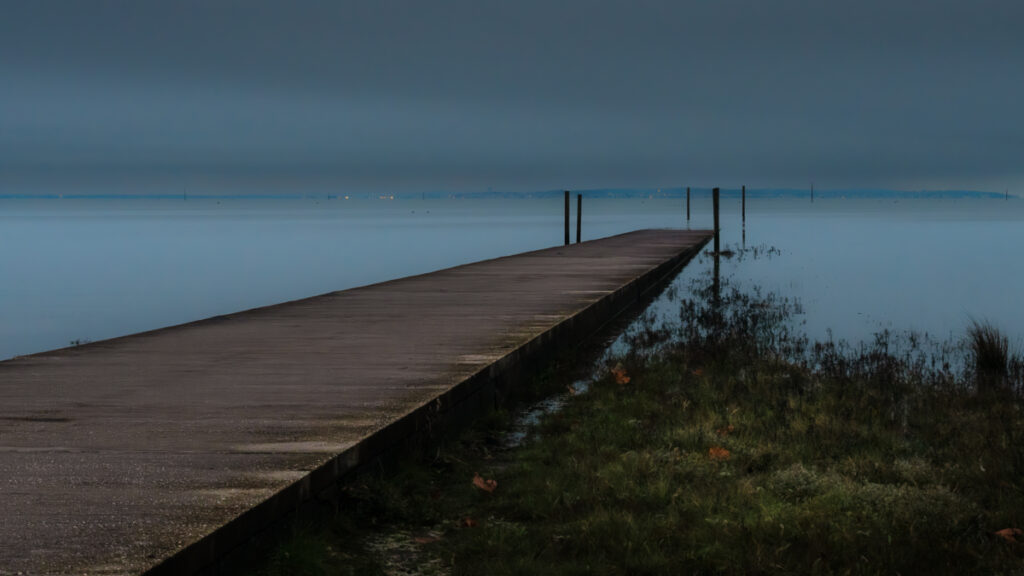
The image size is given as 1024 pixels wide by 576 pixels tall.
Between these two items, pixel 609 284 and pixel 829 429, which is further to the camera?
pixel 609 284

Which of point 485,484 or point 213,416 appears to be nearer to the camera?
point 213,416

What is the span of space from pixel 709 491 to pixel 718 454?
88 centimetres

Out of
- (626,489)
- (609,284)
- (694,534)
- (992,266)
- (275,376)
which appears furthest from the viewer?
(992,266)

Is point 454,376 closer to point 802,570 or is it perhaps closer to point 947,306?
point 802,570

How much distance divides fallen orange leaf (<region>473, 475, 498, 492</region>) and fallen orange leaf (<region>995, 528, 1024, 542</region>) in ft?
8.17

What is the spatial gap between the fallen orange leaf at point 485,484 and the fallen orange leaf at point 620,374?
386 centimetres

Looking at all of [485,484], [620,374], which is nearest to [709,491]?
[485,484]

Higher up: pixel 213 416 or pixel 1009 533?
pixel 213 416

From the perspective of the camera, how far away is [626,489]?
5.38 meters

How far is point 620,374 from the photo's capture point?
380 inches

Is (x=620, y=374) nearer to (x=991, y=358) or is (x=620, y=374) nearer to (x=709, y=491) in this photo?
(x=709, y=491)

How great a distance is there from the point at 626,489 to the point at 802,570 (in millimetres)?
Answer: 1332

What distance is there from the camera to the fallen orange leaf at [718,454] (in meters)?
6.13

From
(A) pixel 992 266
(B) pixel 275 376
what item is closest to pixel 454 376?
(B) pixel 275 376
